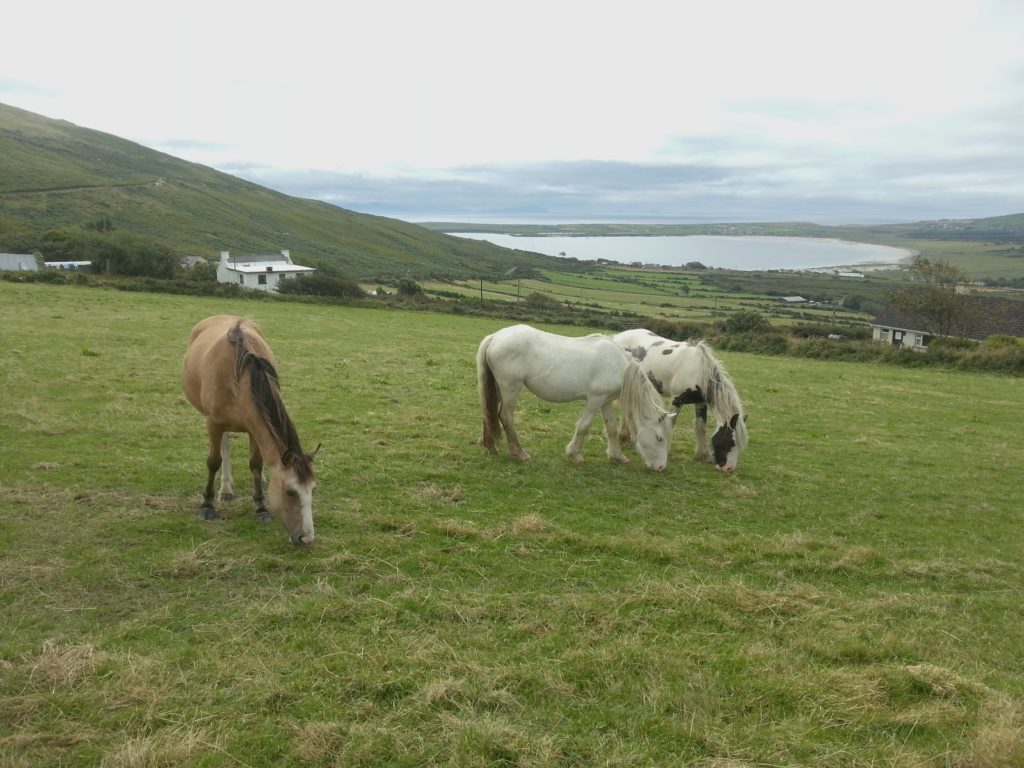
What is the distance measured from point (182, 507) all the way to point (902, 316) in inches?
2081

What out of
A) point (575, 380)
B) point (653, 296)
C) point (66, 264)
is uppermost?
point (66, 264)

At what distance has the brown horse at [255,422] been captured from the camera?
6.00 m

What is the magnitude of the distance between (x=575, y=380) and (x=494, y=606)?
483 centimetres

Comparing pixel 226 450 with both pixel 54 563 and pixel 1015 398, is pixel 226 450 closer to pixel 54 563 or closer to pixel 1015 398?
pixel 54 563

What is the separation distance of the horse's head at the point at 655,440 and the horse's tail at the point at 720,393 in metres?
0.98

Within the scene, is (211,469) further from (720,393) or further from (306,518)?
(720,393)

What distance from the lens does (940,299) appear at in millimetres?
42844

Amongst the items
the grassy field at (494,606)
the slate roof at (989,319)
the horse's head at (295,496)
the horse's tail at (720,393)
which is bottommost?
the grassy field at (494,606)

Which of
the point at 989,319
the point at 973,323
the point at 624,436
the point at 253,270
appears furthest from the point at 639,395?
the point at 253,270

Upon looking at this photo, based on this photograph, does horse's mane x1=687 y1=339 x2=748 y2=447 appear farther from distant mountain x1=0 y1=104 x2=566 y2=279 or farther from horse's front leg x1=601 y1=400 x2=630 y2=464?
distant mountain x1=0 y1=104 x2=566 y2=279

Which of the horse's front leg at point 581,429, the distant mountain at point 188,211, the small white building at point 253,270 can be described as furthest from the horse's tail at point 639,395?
the distant mountain at point 188,211

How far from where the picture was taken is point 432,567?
19.2 feet

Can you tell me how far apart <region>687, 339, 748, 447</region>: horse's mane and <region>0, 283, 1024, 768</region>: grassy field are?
77 cm

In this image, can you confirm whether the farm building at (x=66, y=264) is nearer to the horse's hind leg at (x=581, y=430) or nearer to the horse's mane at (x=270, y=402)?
the horse's hind leg at (x=581, y=430)
